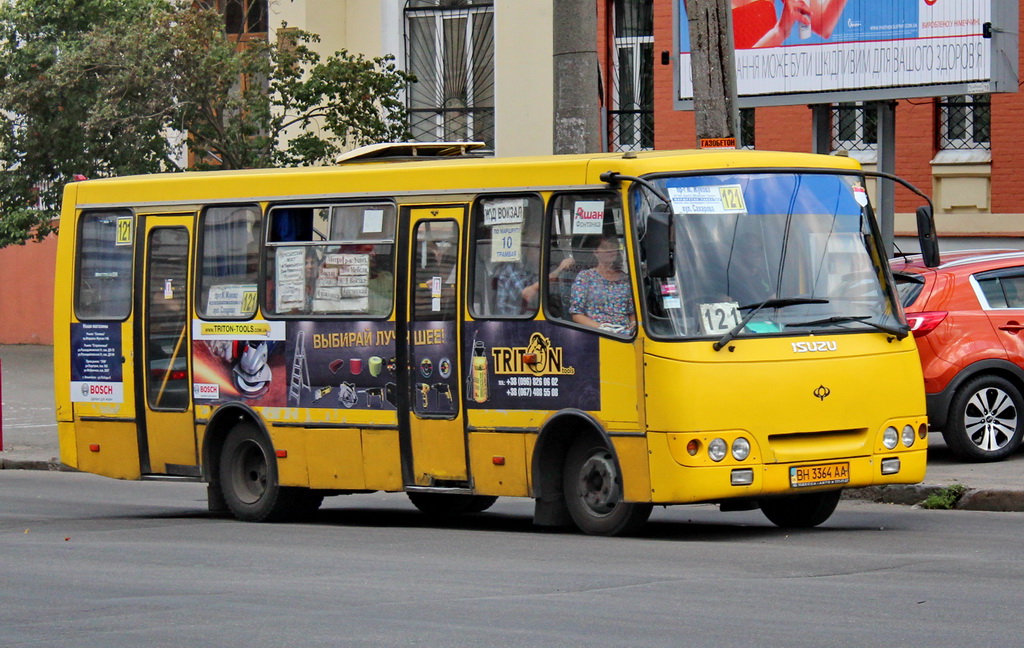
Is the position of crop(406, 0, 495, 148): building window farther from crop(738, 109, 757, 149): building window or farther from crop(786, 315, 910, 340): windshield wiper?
crop(786, 315, 910, 340): windshield wiper

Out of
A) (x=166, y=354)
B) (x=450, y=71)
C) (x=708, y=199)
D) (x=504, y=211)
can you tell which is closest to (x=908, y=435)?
(x=708, y=199)

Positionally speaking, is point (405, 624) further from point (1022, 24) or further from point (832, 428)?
point (1022, 24)

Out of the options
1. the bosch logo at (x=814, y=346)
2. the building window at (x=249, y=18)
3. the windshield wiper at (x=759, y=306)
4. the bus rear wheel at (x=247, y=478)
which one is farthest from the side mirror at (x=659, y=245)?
the building window at (x=249, y=18)

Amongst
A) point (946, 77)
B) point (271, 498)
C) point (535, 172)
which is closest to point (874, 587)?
point (535, 172)

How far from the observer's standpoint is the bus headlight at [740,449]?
10539 millimetres

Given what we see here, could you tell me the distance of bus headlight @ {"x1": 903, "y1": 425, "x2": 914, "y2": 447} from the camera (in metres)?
11.2

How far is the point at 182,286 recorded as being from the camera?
13.8m

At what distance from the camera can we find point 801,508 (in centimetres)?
1181

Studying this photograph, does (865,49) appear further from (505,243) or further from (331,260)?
(505,243)

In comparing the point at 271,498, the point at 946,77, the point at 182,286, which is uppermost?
the point at 946,77

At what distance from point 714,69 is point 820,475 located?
5810 mm

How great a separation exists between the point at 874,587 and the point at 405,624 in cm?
240

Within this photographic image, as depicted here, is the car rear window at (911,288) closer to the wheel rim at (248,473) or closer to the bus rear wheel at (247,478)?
the bus rear wheel at (247,478)

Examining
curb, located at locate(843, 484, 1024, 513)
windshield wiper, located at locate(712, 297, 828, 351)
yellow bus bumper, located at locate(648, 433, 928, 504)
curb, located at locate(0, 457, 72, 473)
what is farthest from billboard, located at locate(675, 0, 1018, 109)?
yellow bus bumper, located at locate(648, 433, 928, 504)
